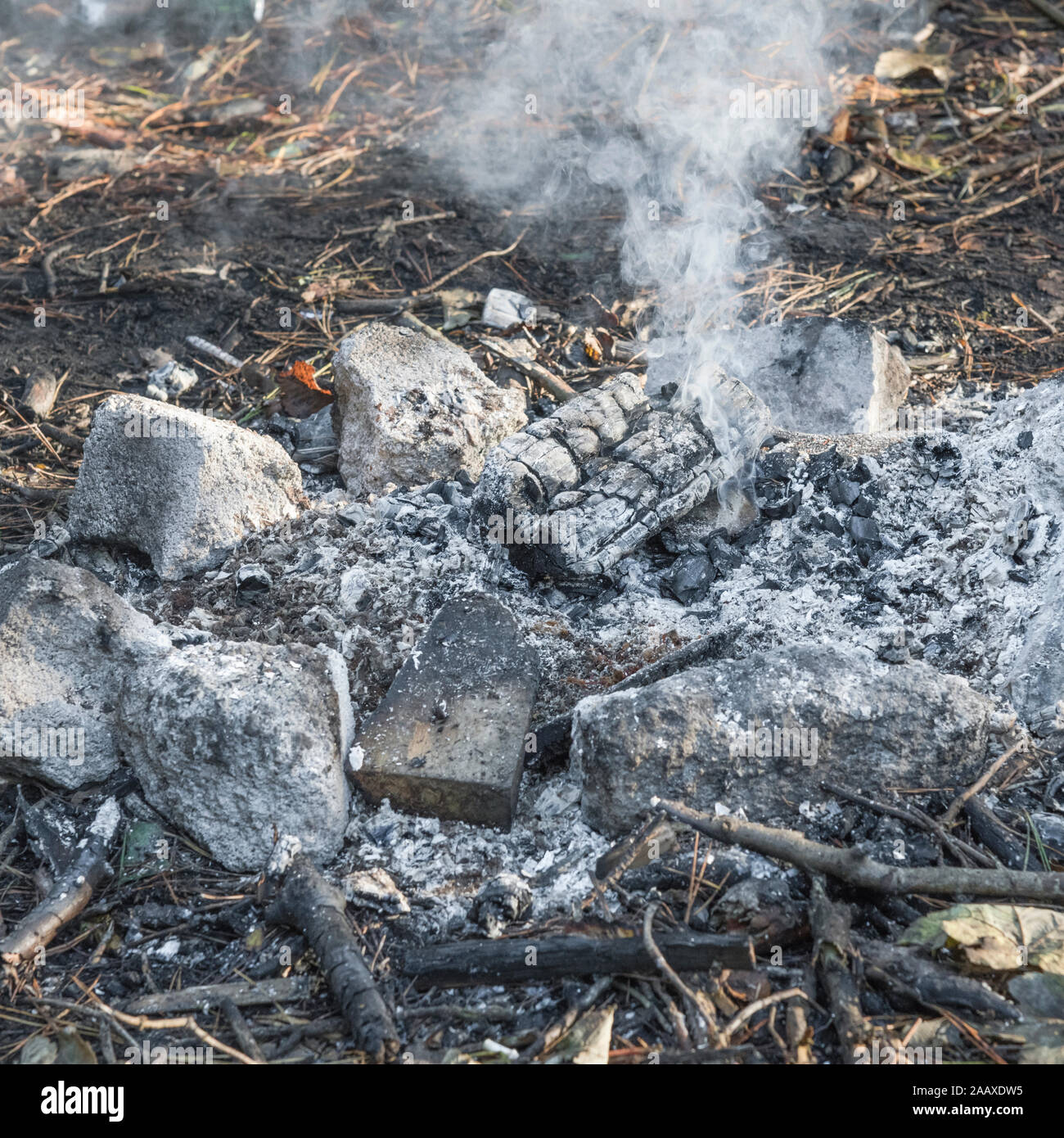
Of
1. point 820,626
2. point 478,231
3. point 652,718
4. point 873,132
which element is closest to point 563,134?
point 478,231

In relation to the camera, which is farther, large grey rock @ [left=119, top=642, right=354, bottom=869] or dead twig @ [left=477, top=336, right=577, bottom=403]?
dead twig @ [left=477, top=336, right=577, bottom=403]

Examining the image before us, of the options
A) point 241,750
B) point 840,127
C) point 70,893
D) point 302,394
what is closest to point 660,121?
point 840,127

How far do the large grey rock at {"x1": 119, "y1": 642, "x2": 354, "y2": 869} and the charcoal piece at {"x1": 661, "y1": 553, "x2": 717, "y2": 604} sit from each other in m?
1.28

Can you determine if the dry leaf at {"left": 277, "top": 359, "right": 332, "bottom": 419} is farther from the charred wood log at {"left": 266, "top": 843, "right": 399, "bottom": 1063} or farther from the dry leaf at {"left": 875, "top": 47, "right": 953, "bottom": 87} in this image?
the dry leaf at {"left": 875, "top": 47, "right": 953, "bottom": 87}

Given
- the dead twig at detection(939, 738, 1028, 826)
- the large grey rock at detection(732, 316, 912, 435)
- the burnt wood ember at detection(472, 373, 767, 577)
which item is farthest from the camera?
the large grey rock at detection(732, 316, 912, 435)

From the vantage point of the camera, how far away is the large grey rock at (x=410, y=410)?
3.97 metres

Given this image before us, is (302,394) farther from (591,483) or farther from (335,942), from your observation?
(335,942)

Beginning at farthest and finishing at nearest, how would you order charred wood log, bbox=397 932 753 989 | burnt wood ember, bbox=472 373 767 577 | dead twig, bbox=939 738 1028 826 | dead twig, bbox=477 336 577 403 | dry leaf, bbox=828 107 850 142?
1. dry leaf, bbox=828 107 850 142
2. dead twig, bbox=477 336 577 403
3. burnt wood ember, bbox=472 373 767 577
4. dead twig, bbox=939 738 1028 826
5. charred wood log, bbox=397 932 753 989

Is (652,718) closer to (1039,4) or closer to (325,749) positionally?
(325,749)

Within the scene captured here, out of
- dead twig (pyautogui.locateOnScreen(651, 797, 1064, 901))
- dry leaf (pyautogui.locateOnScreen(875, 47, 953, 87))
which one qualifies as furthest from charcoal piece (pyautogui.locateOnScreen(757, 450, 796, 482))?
dry leaf (pyautogui.locateOnScreen(875, 47, 953, 87))

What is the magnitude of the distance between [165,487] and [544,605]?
1491 millimetres

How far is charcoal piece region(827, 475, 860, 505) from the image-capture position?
3.57m

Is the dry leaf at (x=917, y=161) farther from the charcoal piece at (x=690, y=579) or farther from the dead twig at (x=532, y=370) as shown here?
the charcoal piece at (x=690, y=579)

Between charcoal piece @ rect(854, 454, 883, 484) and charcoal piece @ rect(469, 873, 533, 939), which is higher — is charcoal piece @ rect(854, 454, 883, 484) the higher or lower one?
the higher one
